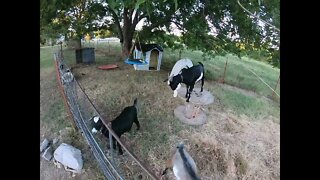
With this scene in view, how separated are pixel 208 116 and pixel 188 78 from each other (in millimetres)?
132

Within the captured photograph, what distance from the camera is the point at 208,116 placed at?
2.99ft

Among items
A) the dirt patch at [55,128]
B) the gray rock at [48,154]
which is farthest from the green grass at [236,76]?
the gray rock at [48,154]

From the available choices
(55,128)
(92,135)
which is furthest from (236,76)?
(55,128)

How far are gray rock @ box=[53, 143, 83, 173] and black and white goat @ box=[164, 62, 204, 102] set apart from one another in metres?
0.34

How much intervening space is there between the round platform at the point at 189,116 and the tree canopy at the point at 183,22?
20cm

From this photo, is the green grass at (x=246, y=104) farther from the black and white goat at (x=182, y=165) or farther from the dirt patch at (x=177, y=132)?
the black and white goat at (x=182, y=165)

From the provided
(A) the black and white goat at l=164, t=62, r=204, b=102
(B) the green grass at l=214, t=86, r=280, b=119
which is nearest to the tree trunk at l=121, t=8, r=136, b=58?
(A) the black and white goat at l=164, t=62, r=204, b=102

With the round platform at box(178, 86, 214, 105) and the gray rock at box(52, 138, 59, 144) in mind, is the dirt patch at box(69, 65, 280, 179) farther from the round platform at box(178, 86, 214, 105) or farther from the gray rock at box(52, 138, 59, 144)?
the gray rock at box(52, 138, 59, 144)

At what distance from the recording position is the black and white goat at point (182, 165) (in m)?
0.82

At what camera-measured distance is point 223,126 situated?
2.93 ft
